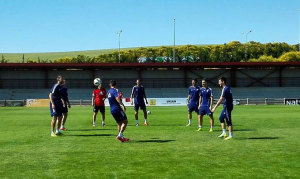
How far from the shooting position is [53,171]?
8695mm

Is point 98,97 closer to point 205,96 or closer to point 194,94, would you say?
point 194,94

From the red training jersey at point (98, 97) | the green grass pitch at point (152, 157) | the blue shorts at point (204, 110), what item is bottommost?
→ the green grass pitch at point (152, 157)

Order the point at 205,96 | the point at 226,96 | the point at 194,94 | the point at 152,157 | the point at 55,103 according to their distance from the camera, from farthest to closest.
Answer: the point at 194,94 < the point at 205,96 < the point at 55,103 < the point at 226,96 < the point at 152,157

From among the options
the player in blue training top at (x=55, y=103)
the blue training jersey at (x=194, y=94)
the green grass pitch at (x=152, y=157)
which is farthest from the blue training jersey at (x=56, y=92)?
the blue training jersey at (x=194, y=94)

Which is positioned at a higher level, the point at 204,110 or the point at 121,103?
the point at 121,103

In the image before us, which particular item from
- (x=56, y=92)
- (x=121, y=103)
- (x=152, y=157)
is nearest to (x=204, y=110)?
(x=121, y=103)

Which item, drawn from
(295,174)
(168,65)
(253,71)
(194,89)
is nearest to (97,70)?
(168,65)

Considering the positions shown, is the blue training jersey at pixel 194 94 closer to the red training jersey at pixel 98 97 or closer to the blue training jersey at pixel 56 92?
the red training jersey at pixel 98 97

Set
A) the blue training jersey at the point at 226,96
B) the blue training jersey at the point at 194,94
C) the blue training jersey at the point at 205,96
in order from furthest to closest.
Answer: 1. the blue training jersey at the point at 194,94
2. the blue training jersey at the point at 205,96
3. the blue training jersey at the point at 226,96

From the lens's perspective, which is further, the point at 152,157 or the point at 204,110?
the point at 204,110

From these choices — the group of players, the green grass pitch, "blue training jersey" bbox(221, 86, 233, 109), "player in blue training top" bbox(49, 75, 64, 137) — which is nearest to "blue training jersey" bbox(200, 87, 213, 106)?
the group of players

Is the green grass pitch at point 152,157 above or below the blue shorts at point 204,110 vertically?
below

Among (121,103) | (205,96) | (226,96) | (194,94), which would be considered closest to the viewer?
(121,103)

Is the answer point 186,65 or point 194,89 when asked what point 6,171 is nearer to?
point 194,89
